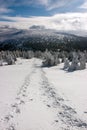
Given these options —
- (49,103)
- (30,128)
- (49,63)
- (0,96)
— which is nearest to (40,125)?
(30,128)

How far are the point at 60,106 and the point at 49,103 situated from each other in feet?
4.44

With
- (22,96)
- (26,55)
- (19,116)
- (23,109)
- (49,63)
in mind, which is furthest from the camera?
(26,55)

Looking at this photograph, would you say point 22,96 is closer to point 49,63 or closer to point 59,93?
point 59,93

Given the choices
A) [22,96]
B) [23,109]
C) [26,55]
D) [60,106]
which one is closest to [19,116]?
[23,109]

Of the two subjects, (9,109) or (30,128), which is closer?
(30,128)

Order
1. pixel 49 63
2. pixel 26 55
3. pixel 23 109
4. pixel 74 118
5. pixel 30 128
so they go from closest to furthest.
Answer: pixel 30 128 < pixel 74 118 < pixel 23 109 < pixel 49 63 < pixel 26 55

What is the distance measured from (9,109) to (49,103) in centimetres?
327

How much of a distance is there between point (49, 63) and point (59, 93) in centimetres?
3968

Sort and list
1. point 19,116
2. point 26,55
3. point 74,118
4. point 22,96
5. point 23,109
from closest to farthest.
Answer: point 74,118 < point 19,116 < point 23,109 < point 22,96 < point 26,55

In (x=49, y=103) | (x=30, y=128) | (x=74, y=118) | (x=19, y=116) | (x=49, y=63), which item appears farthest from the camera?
(x=49, y=63)

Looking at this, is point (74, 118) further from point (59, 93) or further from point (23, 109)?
point (59, 93)

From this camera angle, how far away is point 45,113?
1362 centimetres

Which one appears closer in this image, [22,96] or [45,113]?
[45,113]

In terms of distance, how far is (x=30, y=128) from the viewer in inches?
439
